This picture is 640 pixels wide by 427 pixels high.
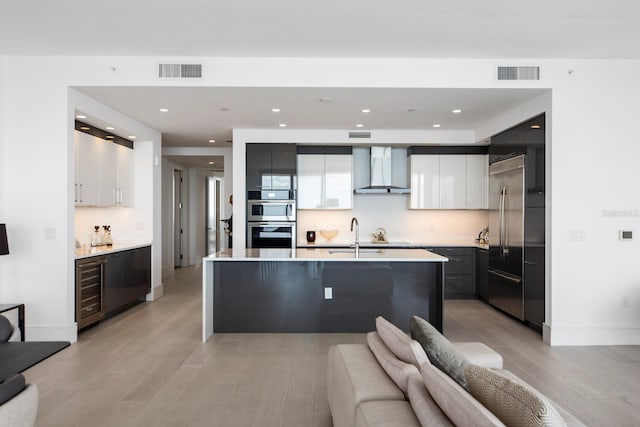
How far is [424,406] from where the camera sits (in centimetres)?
156

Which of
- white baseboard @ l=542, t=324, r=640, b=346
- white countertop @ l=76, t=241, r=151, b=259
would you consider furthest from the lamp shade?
white baseboard @ l=542, t=324, r=640, b=346

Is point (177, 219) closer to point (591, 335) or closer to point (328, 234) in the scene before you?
point (328, 234)

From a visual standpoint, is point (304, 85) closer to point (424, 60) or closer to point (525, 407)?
point (424, 60)

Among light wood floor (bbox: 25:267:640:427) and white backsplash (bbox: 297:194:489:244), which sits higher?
white backsplash (bbox: 297:194:489:244)

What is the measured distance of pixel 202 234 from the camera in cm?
1140

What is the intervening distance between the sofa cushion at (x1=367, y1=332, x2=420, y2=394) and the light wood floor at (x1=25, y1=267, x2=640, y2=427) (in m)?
0.86

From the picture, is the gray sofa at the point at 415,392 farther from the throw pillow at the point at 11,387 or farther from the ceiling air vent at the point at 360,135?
the ceiling air vent at the point at 360,135

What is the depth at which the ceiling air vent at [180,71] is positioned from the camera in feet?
14.4

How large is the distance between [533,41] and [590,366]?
9.57 feet

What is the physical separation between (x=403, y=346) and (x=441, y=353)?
171 mm

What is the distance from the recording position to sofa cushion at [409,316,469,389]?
1879mm

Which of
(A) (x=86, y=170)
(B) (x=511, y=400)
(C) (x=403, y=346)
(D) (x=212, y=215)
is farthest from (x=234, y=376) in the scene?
(D) (x=212, y=215)

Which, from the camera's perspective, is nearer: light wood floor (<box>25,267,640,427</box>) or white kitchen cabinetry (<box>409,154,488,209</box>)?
light wood floor (<box>25,267,640,427</box>)

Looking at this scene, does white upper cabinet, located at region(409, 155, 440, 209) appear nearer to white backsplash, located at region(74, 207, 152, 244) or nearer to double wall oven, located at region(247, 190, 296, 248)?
double wall oven, located at region(247, 190, 296, 248)
